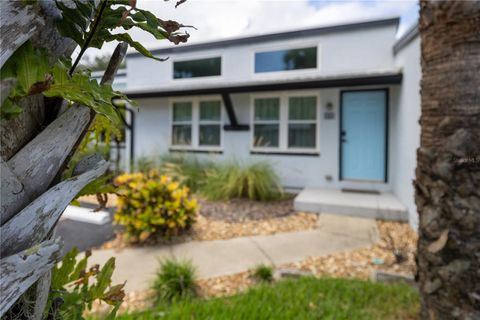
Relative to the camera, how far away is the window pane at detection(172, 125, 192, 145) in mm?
9016

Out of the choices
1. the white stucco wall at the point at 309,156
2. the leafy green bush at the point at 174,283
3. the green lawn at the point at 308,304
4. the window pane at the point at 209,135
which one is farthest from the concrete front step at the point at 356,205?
the leafy green bush at the point at 174,283

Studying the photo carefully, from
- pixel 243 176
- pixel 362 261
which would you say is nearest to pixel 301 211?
pixel 243 176

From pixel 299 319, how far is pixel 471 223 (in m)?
1.20

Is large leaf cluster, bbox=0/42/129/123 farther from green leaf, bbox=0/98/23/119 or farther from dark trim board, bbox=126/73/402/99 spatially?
dark trim board, bbox=126/73/402/99

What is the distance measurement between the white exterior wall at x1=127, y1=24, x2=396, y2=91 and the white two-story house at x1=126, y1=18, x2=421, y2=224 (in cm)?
2

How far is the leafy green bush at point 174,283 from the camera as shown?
2.67 metres

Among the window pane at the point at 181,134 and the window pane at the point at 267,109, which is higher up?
the window pane at the point at 267,109

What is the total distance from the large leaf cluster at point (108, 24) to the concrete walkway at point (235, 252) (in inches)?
106

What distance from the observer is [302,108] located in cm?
783

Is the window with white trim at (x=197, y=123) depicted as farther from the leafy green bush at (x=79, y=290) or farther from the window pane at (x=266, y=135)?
the leafy green bush at (x=79, y=290)

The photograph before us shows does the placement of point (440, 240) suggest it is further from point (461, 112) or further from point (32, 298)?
point (32, 298)

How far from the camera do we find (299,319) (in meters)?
2.08

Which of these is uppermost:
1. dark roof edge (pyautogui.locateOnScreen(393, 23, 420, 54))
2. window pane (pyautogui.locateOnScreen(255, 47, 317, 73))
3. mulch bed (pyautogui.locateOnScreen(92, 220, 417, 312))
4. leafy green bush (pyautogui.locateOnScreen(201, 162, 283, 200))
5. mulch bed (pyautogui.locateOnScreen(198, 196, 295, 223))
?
window pane (pyautogui.locateOnScreen(255, 47, 317, 73))

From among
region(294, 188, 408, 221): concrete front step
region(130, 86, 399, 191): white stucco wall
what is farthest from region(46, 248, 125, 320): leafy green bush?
region(130, 86, 399, 191): white stucco wall
